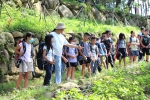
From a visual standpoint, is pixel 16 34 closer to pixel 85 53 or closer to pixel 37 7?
pixel 85 53

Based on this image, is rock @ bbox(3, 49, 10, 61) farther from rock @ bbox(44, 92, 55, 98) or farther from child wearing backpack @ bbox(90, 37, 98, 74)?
rock @ bbox(44, 92, 55, 98)

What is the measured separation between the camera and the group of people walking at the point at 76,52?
7633 mm

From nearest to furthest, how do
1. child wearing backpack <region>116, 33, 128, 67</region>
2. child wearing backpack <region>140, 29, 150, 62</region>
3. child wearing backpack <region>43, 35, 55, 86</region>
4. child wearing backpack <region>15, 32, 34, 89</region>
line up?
child wearing backpack <region>43, 35, 55, 86</region> < child wearing backpack <region>15, 32, 34, 89</region> < child wearing backpack <region>116, 33, 128, 67</region> < child wearing backpack <region>140, 29, 150, 62</region>

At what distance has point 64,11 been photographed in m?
19.1

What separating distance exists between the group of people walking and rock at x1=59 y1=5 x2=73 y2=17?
24.4ft

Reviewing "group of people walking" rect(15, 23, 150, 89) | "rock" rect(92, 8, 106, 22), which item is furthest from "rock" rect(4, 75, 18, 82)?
"rock" rect(92, 8, 106, 22)

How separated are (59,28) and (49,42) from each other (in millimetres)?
488

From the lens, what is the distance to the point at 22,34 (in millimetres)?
10117

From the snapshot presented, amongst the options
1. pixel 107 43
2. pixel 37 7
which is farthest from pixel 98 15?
pixel 107 43

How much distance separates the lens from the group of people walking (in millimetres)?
7633

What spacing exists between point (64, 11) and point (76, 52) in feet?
32.6

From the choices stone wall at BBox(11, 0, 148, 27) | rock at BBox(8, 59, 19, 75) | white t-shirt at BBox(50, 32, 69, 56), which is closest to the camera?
white t-shirt at BBox(50, 32, 69, 56)

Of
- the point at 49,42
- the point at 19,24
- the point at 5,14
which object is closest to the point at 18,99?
the point at 49,42

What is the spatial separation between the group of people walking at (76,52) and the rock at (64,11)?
292 inches
